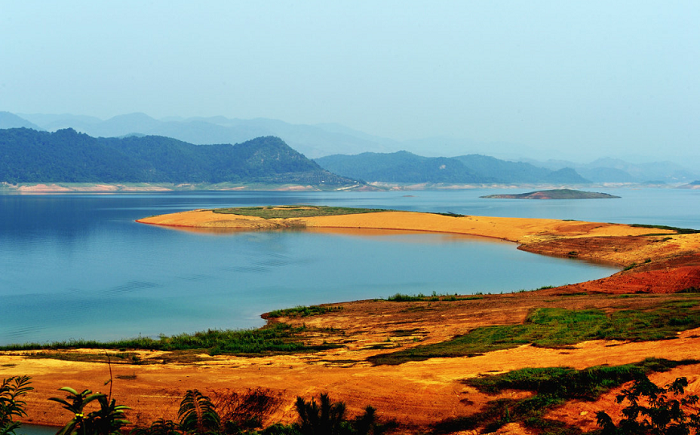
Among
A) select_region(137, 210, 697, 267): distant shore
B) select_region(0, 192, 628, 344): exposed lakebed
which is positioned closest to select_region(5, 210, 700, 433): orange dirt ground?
select_region(0, 192, 628, 344): exposed lakebed

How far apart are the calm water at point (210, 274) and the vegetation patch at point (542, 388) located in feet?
48.7

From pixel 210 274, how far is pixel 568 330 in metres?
26.9

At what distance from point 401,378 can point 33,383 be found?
360 inches

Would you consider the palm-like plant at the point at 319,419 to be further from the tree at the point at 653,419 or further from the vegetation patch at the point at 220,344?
the vegetation patch at the point at 220,344

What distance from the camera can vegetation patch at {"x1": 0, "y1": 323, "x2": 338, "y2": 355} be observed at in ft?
61.2

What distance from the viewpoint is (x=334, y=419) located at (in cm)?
917

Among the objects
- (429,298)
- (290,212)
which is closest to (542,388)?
(429,298)

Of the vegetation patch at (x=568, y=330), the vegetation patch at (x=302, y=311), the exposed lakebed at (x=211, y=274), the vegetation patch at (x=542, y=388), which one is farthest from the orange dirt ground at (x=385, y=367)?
the exposed lakebed at (x=211, y=274)

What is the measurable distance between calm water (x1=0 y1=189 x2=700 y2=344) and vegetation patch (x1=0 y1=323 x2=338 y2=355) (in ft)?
8.15

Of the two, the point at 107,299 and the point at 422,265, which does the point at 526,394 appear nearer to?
the point at 107,299

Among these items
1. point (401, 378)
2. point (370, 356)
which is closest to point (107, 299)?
point (370, 356)

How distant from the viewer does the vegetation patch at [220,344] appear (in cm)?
1864

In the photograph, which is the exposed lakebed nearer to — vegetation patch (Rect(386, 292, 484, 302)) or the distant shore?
vegetation patch (Rect(386, 292, 484, 302))

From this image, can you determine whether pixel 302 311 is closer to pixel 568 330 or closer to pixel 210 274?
pixel 568 330
